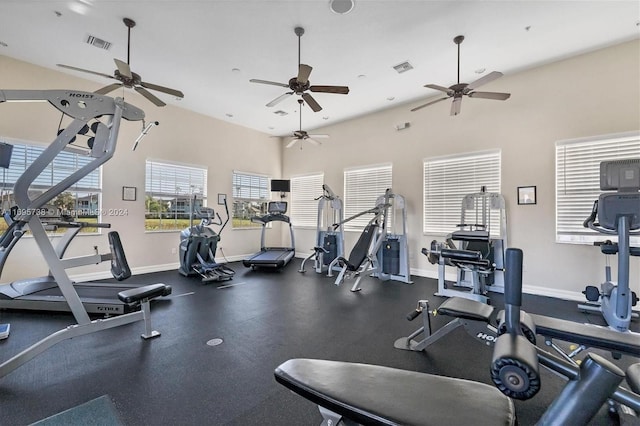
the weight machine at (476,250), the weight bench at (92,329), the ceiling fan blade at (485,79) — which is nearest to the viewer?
the weight bench at (92,329)

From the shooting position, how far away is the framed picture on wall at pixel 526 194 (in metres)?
4.64

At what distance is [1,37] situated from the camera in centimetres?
396

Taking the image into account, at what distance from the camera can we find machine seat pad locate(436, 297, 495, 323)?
2.01 m

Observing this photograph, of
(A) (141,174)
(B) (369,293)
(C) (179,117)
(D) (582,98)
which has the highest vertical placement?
(C) (179,117)

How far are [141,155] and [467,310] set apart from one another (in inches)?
253

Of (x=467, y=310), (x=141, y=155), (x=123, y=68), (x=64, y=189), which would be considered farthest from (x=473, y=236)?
(x=141, y=155)

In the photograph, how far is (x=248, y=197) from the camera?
7906mm

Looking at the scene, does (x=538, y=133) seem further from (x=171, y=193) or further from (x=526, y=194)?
(x=171, y=193)

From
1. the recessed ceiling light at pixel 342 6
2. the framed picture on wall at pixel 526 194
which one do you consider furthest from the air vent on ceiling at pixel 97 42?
the framed picture on wall at pixel 526 194

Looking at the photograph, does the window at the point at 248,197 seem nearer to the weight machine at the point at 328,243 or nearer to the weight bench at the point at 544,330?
the weight machine at the point at 328,243

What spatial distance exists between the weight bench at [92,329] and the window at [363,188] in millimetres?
4881

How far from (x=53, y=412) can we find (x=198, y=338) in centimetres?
120

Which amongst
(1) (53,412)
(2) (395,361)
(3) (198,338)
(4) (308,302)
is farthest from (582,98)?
(1) (53,412)

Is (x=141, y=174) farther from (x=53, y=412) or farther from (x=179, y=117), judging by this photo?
(x=53, y=412)
